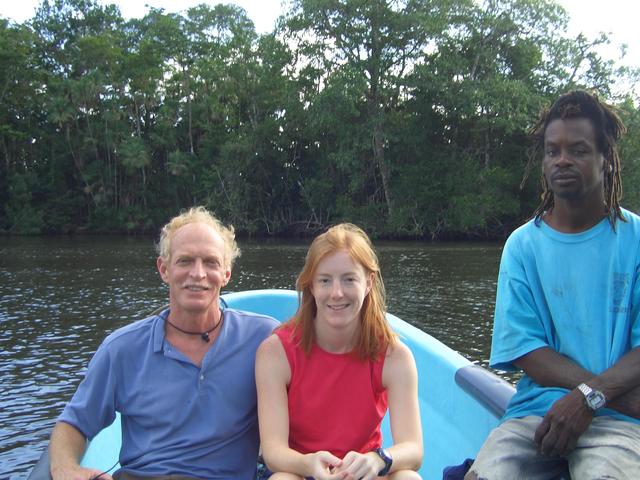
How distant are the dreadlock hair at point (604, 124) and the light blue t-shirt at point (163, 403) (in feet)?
4.18

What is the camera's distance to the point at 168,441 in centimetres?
217

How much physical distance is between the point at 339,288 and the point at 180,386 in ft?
2.02

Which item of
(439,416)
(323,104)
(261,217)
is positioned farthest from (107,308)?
(261,217)

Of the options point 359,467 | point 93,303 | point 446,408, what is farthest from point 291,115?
point 359,467

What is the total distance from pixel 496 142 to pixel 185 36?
62.7 ft

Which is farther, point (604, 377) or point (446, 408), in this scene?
point (446, 408)

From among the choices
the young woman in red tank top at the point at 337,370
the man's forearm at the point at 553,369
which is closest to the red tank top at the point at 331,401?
the young woman in red tank top at the point at 337,370

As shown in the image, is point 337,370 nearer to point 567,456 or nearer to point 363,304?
point 363,304

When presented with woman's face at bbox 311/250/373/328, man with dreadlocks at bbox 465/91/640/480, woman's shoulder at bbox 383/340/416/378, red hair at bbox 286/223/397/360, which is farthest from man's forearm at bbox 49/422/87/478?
man with dreadlocks at bbox 465/91/640/480

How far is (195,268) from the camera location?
2.19 metres

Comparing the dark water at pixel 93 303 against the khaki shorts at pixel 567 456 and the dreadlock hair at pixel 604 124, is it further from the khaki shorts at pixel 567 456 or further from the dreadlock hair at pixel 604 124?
the dreadlock hair at pixel 604 124

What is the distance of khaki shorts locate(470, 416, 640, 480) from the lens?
1891mm

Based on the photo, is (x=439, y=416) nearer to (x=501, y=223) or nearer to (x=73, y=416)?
(x=73, y=416)

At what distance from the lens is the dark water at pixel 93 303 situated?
619 cm
